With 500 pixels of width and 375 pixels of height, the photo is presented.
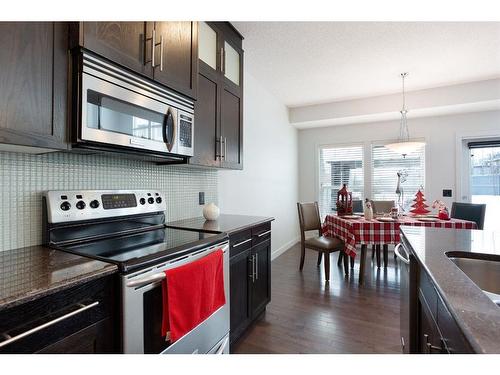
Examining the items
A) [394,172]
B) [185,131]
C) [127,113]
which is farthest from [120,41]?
[394,172]

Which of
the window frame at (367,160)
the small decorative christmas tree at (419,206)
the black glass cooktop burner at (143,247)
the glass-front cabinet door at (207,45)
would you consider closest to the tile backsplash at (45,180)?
the black glass cooktop burner at (143,247)

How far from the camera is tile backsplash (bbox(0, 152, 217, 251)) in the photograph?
46.8 inches

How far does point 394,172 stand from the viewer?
184 inches

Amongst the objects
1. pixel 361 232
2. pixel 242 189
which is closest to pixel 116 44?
pixel 242 189

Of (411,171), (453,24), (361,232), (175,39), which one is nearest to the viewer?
(175,39)

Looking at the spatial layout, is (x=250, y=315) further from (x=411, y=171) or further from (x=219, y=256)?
(x=411, y=171)

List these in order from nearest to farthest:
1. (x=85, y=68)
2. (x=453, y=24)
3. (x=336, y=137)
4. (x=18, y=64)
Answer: (x=18, y=64) → (x=85, y=68) → (x=453, y=24) → (x=336, y=137)

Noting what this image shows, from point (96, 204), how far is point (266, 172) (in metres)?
2.68

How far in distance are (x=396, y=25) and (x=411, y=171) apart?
287 cm

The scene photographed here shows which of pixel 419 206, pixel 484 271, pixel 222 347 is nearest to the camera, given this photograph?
pixel 484 271

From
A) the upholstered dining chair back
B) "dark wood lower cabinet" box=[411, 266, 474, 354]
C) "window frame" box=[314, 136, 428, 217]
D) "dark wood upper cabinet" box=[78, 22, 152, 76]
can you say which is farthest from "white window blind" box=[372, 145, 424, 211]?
"dark wood upper cabinet" box=[78, 22, 152, 76]

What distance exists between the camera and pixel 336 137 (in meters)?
5.08

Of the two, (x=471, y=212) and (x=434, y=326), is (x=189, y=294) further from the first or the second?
(x=471, y=212)

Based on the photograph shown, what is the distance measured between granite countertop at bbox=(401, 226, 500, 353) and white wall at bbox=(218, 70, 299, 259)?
1.87m
